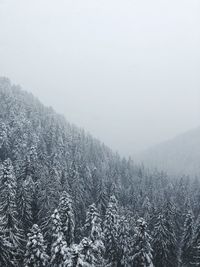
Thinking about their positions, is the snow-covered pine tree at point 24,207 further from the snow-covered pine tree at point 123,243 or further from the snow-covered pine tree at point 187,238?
the snow-covered pine tree at point 187,238

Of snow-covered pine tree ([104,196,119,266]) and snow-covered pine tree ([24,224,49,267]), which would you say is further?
snow-covered pine tree ([104,196,119,266])

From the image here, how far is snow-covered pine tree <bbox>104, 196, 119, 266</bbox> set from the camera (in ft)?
139

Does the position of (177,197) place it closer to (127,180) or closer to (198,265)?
(127,180)

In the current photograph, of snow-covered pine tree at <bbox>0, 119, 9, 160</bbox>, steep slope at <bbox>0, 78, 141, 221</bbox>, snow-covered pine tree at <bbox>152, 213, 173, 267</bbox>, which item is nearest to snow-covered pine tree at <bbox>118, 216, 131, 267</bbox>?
snow-covered pine tree at <bbox>152, 213, 173, 267</bbox>

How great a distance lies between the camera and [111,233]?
43000 mm

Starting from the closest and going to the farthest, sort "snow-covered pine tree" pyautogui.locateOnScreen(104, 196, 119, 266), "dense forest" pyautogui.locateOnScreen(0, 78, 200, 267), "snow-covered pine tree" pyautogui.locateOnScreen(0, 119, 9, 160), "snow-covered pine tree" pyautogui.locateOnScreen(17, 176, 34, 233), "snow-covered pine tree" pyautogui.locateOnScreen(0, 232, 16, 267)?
"dense forest" pyautogui.locateOnScreen(0, 78, 200, 267) → "snow-covered pine tree" pyautogui.locateOnScreen(0, 232, 16, 267) → "snow-covered pine tree" pyautogui.locateOnScreen(104, 196, 119, 266) → "snow-covered pine tree" pyautogui.locateOnScreen(17, 176, 34, 233) → "snow-covered pine tree" pyautogui.locateOnScreen(0, 119, 9, 160)

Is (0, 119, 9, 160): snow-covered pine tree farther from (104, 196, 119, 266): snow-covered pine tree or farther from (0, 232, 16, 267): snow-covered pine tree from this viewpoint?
(0, 232, 16, 267): snow-covered pine tree

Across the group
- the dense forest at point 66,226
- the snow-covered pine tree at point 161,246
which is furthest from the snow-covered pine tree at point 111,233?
the snow-covered pine tree at point 161,246

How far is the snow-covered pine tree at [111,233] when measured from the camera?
42438 millimetres

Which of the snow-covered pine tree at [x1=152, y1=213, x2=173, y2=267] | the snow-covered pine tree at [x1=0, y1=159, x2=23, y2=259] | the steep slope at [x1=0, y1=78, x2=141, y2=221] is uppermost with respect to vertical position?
the steep slope at [x1=0, y1=78, x2=141, y2=221]

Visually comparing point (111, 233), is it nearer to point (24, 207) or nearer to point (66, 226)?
point (66, 226)

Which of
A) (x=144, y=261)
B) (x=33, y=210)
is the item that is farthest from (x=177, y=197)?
(x=144, y=261)

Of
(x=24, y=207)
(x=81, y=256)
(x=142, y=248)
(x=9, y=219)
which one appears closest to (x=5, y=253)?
(x=9, y=219)

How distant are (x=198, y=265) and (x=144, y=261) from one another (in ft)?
45.7
